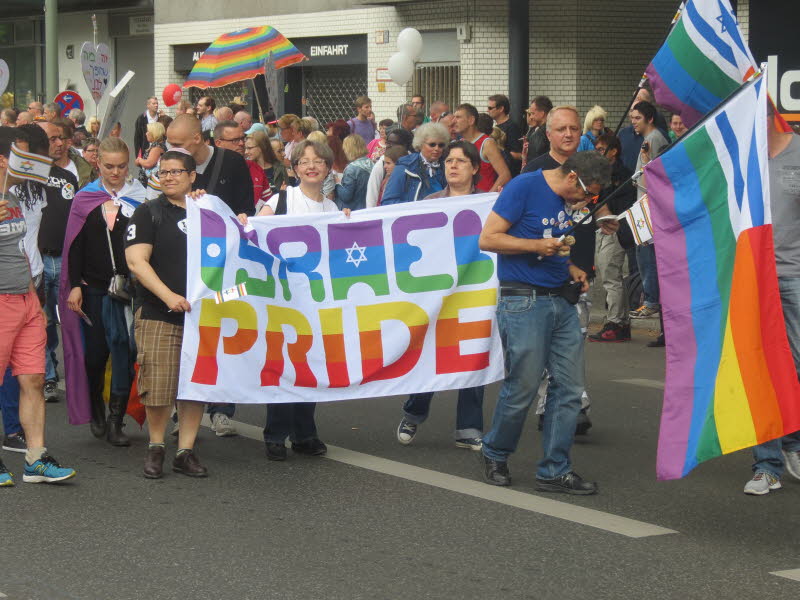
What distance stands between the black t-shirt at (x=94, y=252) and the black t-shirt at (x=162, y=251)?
3.00ft

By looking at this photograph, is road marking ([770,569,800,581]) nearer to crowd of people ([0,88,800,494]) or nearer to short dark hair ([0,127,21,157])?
crowd of people ([0,88,800,494])

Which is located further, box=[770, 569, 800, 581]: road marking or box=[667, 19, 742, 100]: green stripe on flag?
box=[667, 19, 742, 100]: green stripe on flag

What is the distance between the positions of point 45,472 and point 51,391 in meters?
2.77

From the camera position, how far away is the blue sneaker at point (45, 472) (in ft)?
22.6

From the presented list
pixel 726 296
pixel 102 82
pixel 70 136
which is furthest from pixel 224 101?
pixel 726 296

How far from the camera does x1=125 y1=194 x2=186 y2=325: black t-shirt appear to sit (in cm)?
719

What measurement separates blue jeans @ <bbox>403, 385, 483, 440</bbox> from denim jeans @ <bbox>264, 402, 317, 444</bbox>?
0.64 meters

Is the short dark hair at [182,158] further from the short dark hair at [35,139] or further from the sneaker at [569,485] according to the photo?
the sneaker at [569,485]

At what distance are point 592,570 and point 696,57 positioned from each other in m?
2.86

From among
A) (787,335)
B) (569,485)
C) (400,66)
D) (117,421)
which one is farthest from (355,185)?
(400,66)

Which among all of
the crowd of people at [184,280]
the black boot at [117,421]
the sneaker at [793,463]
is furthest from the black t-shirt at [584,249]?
the black boot at [117,421]

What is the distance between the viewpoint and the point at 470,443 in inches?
308

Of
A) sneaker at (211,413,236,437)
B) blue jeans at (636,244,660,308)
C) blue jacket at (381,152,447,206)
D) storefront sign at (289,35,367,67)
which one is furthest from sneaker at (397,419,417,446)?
storefront sign at (289,35,367,67)

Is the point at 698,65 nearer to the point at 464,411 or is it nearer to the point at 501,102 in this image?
the point at 464,411
